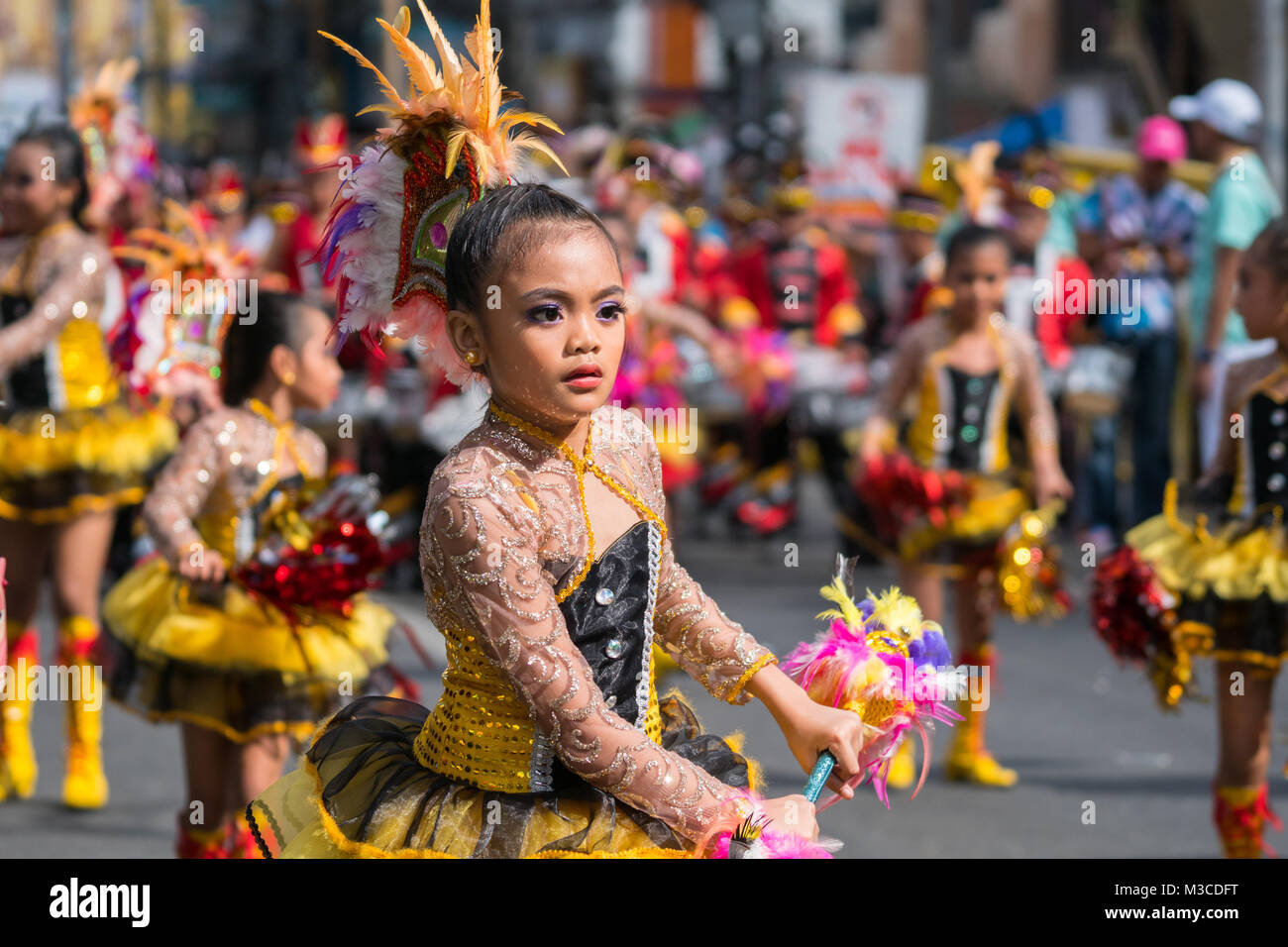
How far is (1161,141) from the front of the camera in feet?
35.9

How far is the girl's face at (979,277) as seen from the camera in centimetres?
635

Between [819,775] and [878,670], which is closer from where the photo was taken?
[819,775]

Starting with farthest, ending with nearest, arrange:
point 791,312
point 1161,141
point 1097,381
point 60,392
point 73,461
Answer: point 791,312 → point 1097,381 → point 1161,141 → point 60,392 → point 73,461

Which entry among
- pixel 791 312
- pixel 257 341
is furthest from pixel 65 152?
pixel 791 312

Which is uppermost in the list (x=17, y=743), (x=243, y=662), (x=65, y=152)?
(x=65, y=152)

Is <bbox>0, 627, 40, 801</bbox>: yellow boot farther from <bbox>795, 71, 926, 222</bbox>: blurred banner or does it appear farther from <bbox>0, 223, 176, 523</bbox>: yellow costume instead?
<bbox>795, 71, 926, 222</bbox>: blurred banner

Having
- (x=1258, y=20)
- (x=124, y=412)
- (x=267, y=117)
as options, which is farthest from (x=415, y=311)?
(x=267, y=117)

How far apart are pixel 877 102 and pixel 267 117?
1573 inches

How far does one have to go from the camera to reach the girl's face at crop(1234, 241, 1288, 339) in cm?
462

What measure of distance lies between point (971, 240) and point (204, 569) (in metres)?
3.21

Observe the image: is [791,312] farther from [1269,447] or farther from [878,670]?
[878,670]

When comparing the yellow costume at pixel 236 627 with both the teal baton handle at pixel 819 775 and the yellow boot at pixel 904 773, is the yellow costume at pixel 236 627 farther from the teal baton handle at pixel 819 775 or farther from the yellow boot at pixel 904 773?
the yellow boot at pixel 904 773
